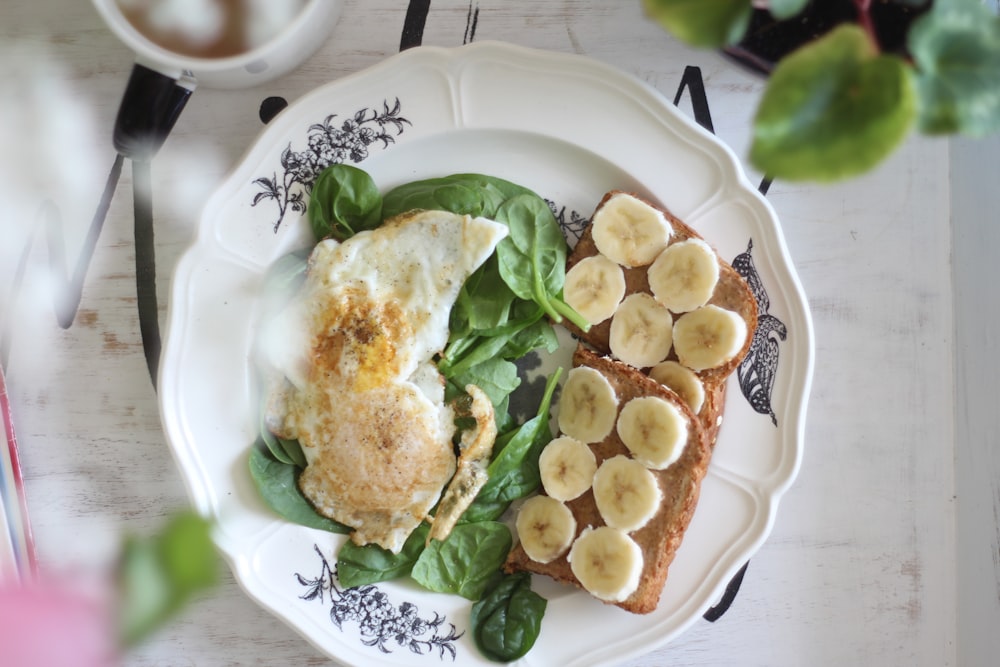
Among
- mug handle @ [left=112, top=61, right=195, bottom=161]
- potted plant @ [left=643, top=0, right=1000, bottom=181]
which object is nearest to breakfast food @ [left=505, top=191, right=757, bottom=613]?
potted plant @ [left=643, top=0, right=1000, bottom=181]

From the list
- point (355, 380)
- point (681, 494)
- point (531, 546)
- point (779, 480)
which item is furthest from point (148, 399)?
point (779, 480)

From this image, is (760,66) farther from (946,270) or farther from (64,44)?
(64,44)

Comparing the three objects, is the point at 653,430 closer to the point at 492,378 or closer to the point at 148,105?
the point at 492,378

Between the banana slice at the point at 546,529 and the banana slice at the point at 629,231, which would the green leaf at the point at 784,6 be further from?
the banana slice at the point at 546,529

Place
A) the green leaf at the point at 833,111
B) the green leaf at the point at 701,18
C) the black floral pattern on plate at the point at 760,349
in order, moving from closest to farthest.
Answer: the green leaf at the point at 833,111 → the green leaf at the point at 701,18 → the black floral pattern on plate at the point at 760,349

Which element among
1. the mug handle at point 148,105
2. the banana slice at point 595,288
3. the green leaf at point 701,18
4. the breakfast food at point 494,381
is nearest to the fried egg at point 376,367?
the breakfast food at point 494,381

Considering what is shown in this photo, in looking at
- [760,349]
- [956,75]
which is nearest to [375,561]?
[760,349]

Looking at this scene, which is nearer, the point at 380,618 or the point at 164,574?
the point at 164,574
